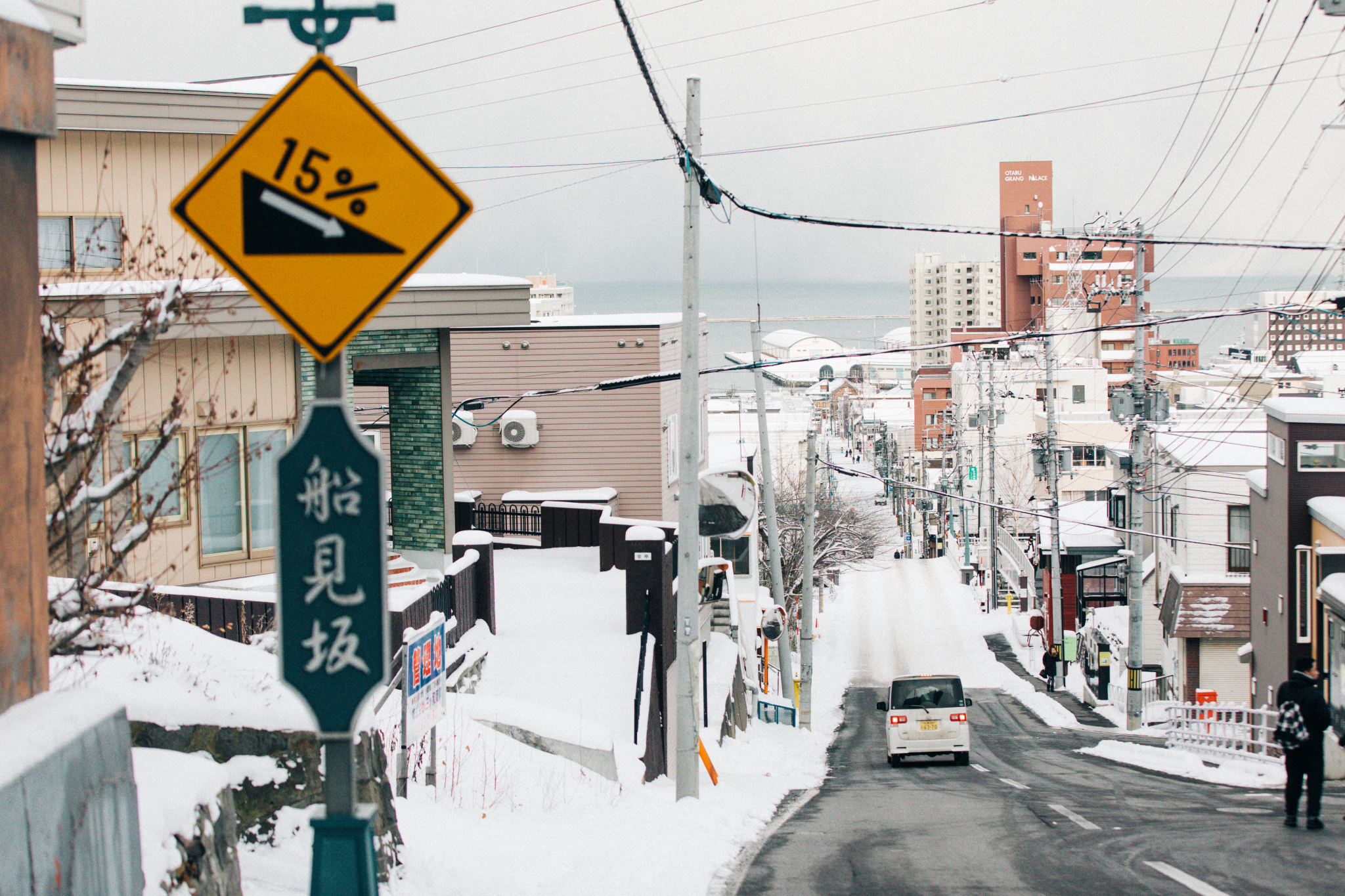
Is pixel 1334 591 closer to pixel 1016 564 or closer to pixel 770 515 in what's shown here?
pixel 770 515

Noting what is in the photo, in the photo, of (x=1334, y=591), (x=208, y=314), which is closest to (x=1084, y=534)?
(x=1334, y=591)

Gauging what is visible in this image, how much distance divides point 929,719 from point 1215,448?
18.9m

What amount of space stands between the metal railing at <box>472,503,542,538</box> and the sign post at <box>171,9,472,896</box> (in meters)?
21.2

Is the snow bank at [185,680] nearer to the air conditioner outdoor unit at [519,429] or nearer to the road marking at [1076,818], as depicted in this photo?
the road marking at [1076,818]

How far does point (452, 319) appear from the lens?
55.0 ft

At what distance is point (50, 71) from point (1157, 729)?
106ft

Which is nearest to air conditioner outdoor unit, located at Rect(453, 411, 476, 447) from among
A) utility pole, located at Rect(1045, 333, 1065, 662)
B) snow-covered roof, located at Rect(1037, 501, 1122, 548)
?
utility pole, located at Rect(1045, 333, 1065, 662)

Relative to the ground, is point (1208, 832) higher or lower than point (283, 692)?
lower

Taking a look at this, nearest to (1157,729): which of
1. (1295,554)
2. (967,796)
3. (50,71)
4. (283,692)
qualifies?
(1295,554)

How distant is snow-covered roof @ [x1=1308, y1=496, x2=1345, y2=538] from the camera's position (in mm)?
21677

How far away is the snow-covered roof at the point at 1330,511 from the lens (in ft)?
71.1

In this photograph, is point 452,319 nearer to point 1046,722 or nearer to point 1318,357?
point 1046,722

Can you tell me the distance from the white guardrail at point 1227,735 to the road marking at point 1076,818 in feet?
20.3

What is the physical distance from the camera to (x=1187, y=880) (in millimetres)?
9266
